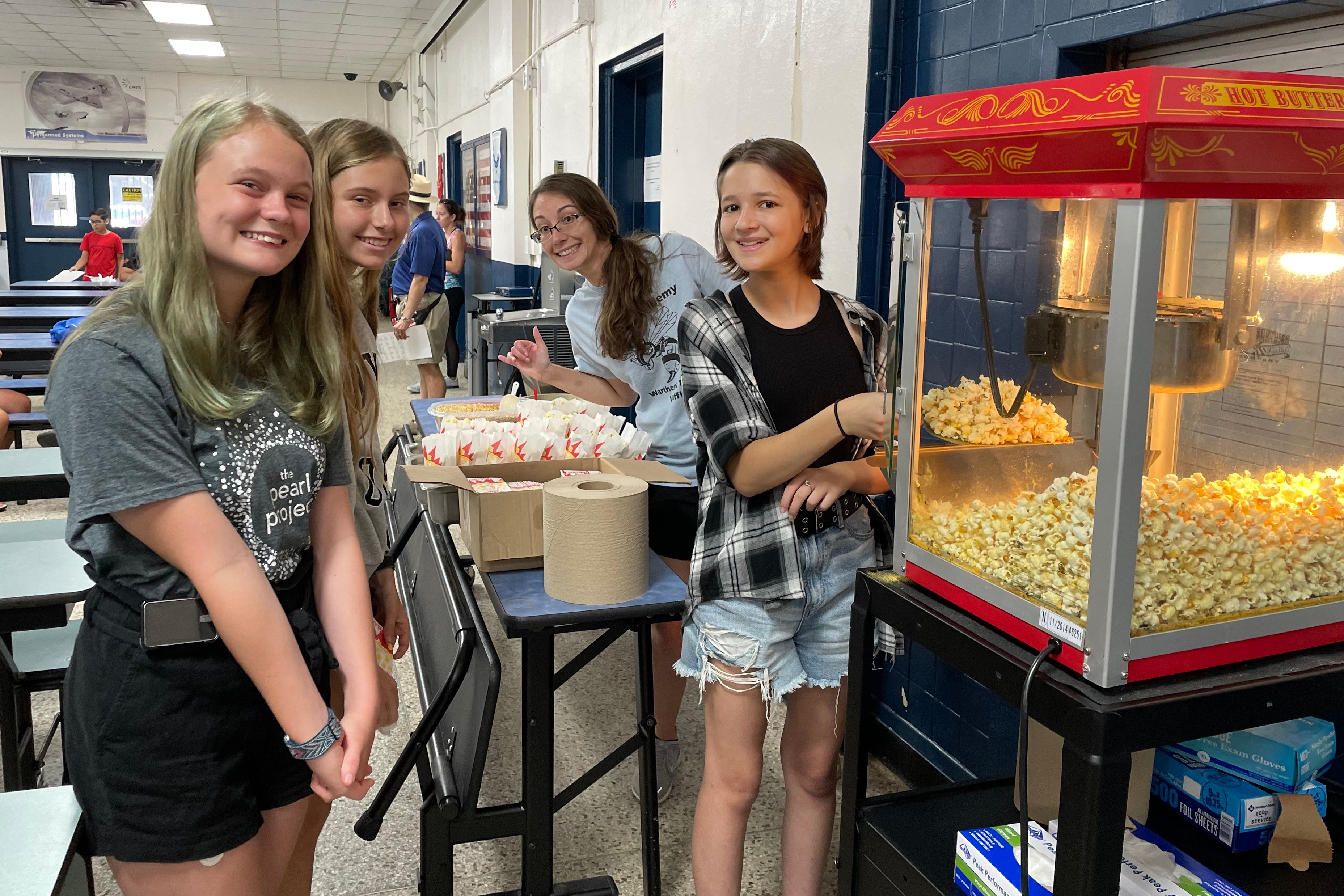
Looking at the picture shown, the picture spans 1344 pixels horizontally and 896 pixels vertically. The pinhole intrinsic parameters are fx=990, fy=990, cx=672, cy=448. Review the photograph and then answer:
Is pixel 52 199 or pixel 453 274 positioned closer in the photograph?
pixel 453 274

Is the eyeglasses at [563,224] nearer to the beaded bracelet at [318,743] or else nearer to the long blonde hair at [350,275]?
the long blonde hair at [350,275]

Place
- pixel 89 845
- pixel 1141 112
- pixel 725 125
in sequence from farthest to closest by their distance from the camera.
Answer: pixel 725 125 < pixel 89 845 < pixel 1141 112

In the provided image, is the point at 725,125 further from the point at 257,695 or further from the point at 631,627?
the point at 257,695

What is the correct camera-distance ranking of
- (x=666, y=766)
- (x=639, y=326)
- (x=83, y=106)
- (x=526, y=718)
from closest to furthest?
1. (x=526, y=718)
2. (x=639, y=326)
3. (x=666, y=766)
4. (x=83, y=106)

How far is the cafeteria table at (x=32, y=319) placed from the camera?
6391 millimetres

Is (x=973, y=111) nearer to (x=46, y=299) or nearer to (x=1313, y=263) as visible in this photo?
(x=1313, y=263)

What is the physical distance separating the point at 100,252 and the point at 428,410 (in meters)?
9.02

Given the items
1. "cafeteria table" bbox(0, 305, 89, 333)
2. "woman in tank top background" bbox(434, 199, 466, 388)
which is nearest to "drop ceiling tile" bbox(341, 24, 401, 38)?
"woman in tank top background" bbox(434, 199, 466, 388)

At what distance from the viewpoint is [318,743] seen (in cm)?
127

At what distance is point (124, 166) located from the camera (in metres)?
15.4

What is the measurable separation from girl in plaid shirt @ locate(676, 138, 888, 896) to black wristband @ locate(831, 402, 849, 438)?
0.24 feet

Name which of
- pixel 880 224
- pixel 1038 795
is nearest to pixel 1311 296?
pixel 1038 795

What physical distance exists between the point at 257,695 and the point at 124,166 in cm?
1695

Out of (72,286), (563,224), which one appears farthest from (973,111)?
(72,286)
